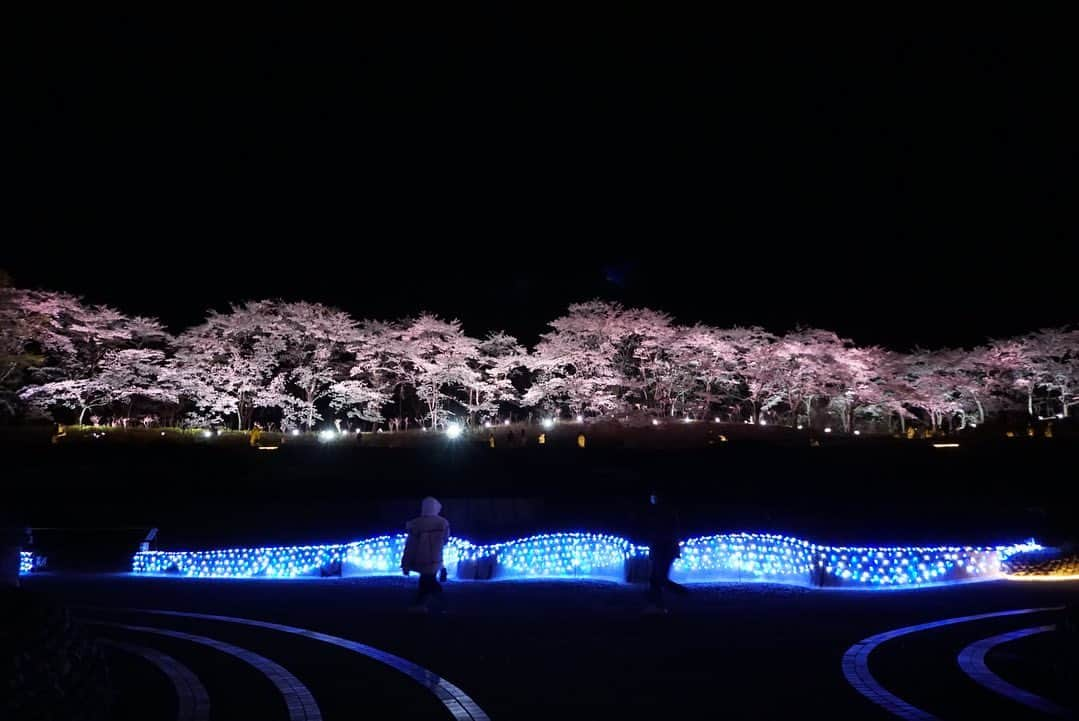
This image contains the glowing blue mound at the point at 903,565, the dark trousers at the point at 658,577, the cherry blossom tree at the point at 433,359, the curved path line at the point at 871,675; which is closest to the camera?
the curved path line at the point at 871,675

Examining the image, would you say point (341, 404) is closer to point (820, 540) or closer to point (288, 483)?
point (288, 483)

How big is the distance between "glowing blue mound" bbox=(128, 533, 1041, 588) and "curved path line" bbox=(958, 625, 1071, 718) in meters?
3.51

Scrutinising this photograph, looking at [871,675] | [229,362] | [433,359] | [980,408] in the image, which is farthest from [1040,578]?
[980,408]

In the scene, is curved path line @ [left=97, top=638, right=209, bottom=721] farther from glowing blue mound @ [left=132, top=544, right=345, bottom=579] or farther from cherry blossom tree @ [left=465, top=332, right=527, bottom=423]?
cherry blossom tree @ [left=465, top=332, right=527, bottom=423]

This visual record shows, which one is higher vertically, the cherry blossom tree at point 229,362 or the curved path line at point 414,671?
the cherry blossom tree at point 229,362

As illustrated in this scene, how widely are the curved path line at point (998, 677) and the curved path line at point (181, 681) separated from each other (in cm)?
586

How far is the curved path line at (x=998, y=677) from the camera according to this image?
5.77 meters

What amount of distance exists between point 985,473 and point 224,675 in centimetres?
2697

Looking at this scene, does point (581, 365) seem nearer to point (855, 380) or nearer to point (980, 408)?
point (855, 380)

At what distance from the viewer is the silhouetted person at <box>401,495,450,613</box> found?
10773 mm

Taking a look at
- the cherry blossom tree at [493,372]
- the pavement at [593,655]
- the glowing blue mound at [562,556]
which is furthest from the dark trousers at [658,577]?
the cherry blossom tree at [493,372]

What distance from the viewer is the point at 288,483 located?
2770cm

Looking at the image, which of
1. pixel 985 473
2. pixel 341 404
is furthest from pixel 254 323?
pixel 985 473

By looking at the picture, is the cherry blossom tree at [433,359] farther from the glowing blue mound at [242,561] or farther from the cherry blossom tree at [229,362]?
the glowing blue mound at [242,561]
